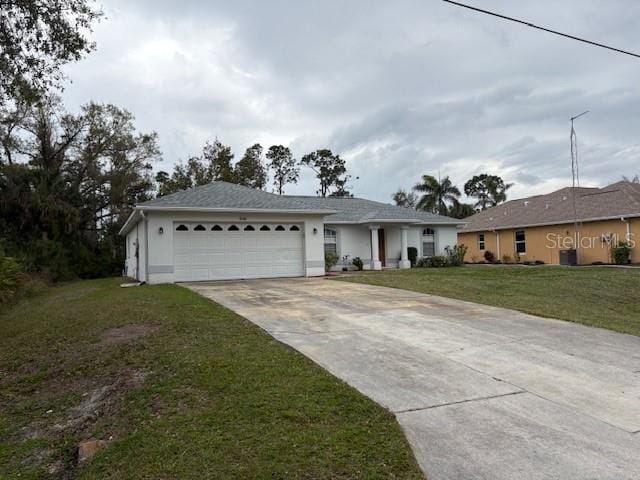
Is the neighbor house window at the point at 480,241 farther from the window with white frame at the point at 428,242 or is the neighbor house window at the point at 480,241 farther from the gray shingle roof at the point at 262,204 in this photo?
the window with white frame at the point at 428,242

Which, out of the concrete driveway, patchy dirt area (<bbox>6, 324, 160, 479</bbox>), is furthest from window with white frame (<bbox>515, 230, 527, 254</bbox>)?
patchy dirt area (<bbox>6, 324, 160, 479</bbox>)

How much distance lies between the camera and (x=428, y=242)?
24031 mm

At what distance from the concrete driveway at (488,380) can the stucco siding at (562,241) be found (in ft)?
55.7

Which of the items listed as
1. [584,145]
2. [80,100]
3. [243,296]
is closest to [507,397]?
[243,296]

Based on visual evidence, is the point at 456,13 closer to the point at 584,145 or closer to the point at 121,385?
the point at 121,385

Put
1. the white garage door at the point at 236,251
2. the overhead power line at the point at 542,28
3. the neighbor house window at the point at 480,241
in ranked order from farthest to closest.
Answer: the neighbor house window at the point at 480,241
the white garage door at the point at 236,251
the overhead power line at the point at 542,28

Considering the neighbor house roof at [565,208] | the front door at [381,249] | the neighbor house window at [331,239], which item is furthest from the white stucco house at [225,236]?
the neighbor house roof at [565,208]

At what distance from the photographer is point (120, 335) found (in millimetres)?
6938

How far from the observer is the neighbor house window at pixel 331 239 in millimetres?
21562

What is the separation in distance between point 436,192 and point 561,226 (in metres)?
17.3

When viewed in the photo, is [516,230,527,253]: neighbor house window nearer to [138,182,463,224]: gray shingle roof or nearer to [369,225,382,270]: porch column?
[138,182,463,224]: gray shingle roof

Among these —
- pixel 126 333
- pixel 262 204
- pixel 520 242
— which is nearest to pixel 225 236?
pixel 262 204

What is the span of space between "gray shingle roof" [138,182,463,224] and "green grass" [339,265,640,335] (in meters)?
4.13

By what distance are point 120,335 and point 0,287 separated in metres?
6.58
